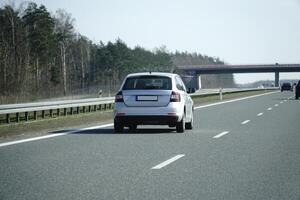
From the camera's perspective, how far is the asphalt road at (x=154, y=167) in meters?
7.02

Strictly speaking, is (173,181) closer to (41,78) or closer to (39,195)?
(39,195)

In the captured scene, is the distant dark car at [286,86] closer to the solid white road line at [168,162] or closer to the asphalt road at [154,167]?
the asphalt road at [154,167]

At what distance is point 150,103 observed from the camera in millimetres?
15109

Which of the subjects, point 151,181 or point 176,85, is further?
point 176,85

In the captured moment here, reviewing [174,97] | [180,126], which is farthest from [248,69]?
[174,97]

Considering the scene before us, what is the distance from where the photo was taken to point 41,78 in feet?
293

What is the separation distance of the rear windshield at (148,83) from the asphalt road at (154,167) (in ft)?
4.52

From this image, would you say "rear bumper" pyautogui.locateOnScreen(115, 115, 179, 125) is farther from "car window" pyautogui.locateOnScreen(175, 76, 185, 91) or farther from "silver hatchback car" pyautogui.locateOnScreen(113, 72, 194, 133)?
"car window" pyautogui.locateOnScreen(175, 76, 185, 91)

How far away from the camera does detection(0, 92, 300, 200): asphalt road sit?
276 inches

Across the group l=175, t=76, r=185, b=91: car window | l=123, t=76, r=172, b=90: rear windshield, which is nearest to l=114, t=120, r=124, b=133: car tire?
l=123, t=76, r=172, b=90: rear windshield

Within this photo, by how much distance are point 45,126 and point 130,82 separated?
365 centimetres

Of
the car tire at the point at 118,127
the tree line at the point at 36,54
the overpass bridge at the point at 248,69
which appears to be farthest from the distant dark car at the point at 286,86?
the car tire at the point at 118,127

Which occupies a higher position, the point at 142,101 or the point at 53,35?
the point at 53,35

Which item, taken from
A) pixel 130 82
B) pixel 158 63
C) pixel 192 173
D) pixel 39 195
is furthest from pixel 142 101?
pixel 158 63
